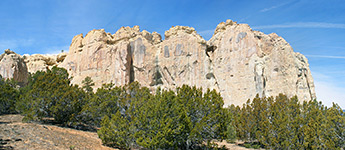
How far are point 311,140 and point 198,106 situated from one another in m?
9.29

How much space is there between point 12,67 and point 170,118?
58674 millimetres

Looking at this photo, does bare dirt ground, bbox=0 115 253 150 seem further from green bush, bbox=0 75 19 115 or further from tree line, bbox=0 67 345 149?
green bush, bbox=0 75 19 115

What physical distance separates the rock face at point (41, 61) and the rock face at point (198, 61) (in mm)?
7868

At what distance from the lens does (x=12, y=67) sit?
58062 millimetres

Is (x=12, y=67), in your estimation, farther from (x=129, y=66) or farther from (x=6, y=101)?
(x=6, y=101)

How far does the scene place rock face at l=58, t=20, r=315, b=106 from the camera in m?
50.6

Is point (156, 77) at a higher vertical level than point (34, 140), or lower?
higher

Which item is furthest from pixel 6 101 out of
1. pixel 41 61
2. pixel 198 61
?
pixel 41 61

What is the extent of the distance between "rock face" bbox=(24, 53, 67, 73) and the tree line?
4612cm

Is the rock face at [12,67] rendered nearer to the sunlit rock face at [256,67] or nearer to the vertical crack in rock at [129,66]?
the vertical crack in rock at [129,66]

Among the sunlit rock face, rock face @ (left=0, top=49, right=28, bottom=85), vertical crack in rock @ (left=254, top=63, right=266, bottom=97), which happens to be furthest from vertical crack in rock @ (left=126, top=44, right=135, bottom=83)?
vertical crack in rock @ (left=254, top=63, right=266, bottom=97)

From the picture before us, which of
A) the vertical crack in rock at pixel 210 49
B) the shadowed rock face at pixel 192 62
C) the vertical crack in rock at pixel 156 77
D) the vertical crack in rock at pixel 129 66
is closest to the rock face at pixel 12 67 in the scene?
the shadowed rock face at pixel 192 62

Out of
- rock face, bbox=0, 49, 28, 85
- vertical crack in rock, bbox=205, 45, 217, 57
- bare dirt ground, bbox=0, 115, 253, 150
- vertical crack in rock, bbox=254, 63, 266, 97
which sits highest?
vertical crack in rock, bbox=205, 45, 217, 57

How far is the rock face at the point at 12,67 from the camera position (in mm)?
57094
